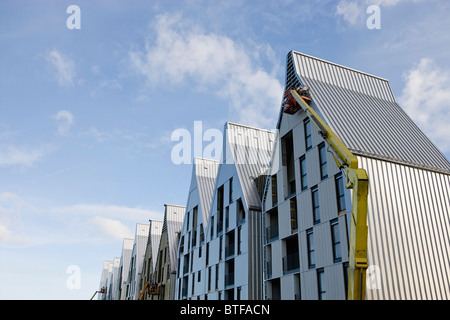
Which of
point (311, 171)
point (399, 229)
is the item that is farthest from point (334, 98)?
point (399, 229)

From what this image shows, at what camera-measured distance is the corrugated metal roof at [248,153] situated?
37.5 metres

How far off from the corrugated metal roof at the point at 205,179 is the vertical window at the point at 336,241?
78.4ft

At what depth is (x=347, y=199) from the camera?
895 inches

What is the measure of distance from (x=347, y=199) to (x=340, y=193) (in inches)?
58.5

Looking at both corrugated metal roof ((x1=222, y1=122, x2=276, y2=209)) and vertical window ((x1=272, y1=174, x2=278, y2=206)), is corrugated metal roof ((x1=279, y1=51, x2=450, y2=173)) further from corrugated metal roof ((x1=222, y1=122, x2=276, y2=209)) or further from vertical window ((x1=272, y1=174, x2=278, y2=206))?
corrugated metal roof ((x1=222, y1=122, x2=276, y2=209))

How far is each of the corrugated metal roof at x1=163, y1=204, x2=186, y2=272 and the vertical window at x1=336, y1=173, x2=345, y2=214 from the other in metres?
36.7

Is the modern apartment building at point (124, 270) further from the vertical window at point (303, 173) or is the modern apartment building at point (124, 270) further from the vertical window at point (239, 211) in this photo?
the vertical window at point (303, 173)

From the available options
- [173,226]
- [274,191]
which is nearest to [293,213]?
[274,191]

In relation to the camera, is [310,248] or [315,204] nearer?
[310,248]

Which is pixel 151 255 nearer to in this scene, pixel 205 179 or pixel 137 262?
pixel 137 262

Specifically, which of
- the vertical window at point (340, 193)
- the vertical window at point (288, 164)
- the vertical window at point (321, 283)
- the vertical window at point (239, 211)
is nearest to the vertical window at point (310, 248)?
the vertical window at point (321, 283)

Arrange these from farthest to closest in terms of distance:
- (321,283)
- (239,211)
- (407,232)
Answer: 1. (239,211)
2. (321,283)
3. (407,232)

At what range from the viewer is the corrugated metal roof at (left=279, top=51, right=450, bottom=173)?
2642cm
